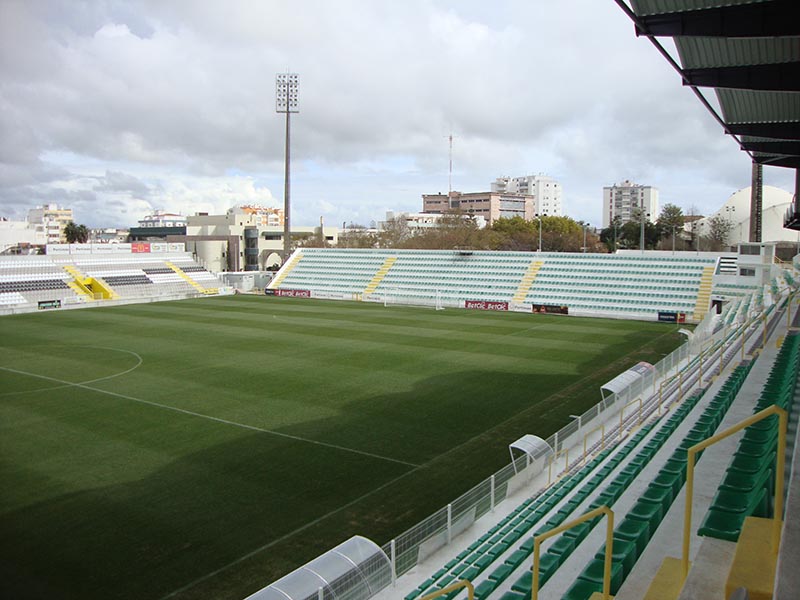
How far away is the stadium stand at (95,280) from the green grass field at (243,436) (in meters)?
14.1

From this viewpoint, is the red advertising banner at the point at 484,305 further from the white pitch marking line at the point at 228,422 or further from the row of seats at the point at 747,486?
the row of seats at the point at 747,486

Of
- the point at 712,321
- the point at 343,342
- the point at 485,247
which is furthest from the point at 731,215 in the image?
the point at 343,342

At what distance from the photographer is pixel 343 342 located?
26766 millimetres

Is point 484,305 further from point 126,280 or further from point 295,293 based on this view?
point 126,280

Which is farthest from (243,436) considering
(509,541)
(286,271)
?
(286,271)

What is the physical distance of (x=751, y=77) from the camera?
11492 millimetres

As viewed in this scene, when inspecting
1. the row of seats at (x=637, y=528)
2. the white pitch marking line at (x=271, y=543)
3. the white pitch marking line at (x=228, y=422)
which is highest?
the row of seats at (x=637, y=528)

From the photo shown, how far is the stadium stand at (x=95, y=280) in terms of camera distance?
1623 inches

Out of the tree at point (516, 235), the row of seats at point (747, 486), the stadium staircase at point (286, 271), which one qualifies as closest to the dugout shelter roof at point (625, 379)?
the row of seats at point (747, 486)

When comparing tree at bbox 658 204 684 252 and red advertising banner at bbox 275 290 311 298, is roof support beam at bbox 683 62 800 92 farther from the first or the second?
tree at bbox 658 204 684 252

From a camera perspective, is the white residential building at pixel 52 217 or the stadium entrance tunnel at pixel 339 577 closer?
the stadium entrance tunnel at pixel 339 577

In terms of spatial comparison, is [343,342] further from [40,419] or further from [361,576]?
[361,576]

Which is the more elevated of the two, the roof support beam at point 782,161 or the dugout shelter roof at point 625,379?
the roof support beam at point 782,161

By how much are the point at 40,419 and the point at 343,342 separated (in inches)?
511
